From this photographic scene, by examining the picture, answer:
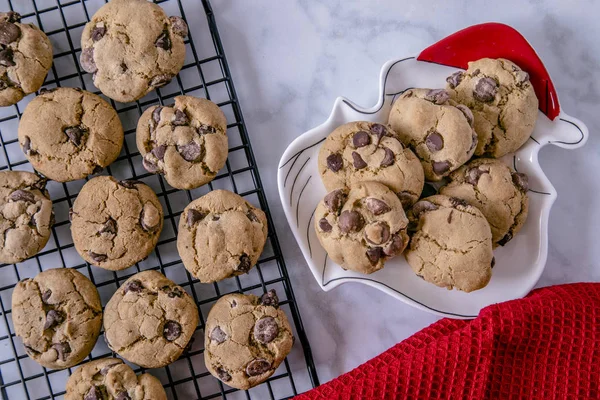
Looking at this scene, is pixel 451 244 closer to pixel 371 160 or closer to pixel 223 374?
pixel 371 160

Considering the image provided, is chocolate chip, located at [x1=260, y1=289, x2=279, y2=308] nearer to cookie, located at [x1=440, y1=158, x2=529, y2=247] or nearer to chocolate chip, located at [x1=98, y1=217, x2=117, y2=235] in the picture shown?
chocolate chip, located at [x1=98, y1=217, x2=117, y2=235]

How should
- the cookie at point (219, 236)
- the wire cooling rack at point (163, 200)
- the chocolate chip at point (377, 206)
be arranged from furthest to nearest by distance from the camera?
the wire cooling rack at point (163, 200) < the cookie at point (219, 236) < the chocolate chip at point (377, 206)

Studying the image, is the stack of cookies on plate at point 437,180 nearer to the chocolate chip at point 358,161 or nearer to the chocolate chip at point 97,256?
the chocolate chip at point 358,161

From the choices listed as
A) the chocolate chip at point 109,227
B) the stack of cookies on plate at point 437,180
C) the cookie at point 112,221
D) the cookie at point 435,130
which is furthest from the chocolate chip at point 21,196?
the cookie at point 435,130

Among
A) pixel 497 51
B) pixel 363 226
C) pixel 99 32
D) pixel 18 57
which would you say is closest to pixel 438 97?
pixel 497 51

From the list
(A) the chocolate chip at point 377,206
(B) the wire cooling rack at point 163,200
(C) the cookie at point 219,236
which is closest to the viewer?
(A) the chocolate chip at point 377,206

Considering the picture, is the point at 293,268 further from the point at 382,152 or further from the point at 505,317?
the point at 505,317

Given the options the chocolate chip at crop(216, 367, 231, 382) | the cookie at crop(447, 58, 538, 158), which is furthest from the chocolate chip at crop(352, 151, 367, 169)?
the chocolate chip at crop(216, 367, 231, 382)
